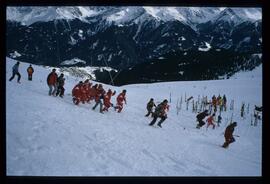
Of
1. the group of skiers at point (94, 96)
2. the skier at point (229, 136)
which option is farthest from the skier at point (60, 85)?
the skier at point (229, 136)

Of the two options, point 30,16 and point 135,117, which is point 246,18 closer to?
point 135,117

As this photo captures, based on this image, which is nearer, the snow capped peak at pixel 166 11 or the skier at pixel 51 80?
the snow capped peak at pixel 166 11

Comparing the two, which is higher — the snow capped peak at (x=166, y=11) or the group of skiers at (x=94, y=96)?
the snow capped peak at (x=166, y=11)

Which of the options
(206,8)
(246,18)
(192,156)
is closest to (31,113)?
(192,156)

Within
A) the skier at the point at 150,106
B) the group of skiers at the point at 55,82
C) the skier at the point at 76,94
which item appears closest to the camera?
the skier at the point at 150,106

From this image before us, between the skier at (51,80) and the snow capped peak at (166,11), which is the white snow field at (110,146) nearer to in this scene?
the skier at (51,80)

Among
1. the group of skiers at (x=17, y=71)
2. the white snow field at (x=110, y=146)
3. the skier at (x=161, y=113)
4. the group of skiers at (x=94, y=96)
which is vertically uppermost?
the group of skiers at (x=17, y=71)

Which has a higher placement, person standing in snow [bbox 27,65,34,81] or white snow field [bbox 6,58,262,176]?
person standing in snow [bbox 27,65,34,81]

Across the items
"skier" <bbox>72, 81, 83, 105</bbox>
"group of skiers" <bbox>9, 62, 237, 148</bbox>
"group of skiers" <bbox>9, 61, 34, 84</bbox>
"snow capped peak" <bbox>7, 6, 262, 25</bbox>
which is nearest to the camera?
"snow capped peak" <bbox>7, 6, 262, 25</bbox>

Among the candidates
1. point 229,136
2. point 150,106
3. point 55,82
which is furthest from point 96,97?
point 229,136

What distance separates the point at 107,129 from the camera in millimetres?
8414

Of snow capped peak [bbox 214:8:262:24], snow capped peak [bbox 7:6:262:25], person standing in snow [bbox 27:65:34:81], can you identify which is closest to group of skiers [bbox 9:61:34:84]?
person standing in snow [bbox 27:65:34:81]

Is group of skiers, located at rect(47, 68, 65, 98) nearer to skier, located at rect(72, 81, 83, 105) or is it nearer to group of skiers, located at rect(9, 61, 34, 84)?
skier, located at rect(72, 81, 83, 105)

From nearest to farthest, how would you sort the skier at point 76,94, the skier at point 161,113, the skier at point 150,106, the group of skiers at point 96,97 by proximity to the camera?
the skier at point 161,113
the group of skiers at point 96,97
the skier at point 150,106
the skier at point 76,94
